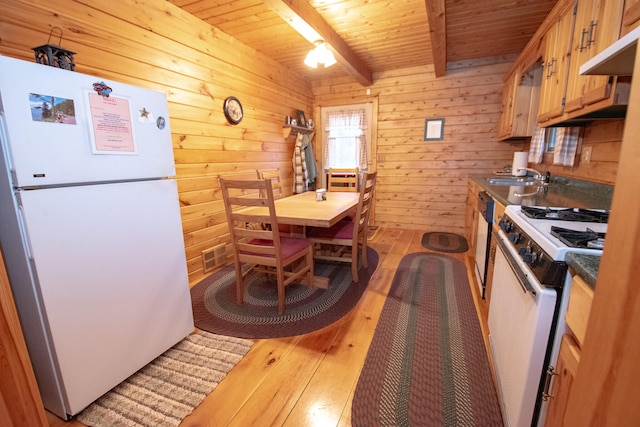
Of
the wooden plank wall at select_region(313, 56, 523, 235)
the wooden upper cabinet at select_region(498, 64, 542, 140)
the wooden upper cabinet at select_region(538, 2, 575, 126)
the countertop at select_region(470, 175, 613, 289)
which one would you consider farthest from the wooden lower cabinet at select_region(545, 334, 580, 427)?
the wooden plank wall at select_region(313, 56, 523, 235)

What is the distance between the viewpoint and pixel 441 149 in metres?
3.97

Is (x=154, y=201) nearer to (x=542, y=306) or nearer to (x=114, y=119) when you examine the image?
(x=114, y=119)

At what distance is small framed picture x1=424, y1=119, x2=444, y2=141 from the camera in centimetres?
393

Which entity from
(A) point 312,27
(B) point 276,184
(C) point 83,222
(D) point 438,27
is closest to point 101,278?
(C) point 83,222

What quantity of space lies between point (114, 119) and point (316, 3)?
2002 millimetres

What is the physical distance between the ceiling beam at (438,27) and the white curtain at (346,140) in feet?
4.46

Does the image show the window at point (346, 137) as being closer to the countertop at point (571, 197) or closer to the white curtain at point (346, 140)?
the white curtain at point (346, 140)

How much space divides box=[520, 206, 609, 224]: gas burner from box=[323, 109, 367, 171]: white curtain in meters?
3.29

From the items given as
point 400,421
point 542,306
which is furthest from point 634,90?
point 400,421

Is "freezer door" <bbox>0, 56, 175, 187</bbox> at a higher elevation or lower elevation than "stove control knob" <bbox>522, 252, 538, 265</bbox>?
higher

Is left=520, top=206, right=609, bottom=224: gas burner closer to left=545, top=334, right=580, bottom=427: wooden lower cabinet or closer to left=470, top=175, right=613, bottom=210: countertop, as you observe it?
left=470, top=175, right=613, bottom=210: countertop

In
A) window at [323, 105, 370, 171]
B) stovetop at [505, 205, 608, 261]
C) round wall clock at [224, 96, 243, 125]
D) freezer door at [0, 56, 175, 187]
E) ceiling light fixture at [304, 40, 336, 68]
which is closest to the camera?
stovetop at [505, 205, 608, 261]

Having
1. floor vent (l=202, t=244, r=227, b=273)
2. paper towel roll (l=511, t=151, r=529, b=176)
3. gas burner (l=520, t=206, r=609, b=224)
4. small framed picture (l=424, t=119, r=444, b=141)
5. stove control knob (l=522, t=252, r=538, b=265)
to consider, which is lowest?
floor vent (l=202, t=244, r=227, b=273)

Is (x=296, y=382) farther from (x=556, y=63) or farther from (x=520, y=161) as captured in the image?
(x=520, y=161)
